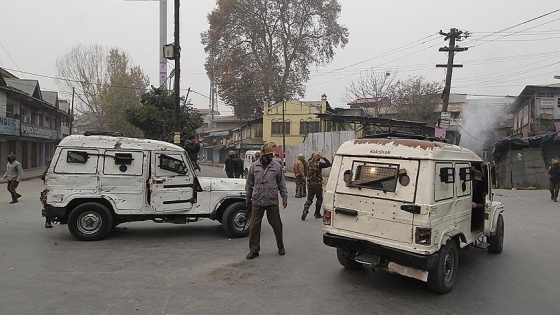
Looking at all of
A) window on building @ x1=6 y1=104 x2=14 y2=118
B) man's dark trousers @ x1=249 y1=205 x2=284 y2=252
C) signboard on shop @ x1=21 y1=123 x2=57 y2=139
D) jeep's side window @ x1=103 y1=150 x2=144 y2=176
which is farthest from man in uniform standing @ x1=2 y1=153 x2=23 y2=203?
signboard on shop @ x1=21 y1=123 x2=57 y2=139

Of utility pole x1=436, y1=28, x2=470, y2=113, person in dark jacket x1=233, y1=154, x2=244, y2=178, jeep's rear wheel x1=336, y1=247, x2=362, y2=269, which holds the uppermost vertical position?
utility pole x1=436, y1=28, x2=470, y2=113

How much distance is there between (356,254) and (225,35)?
4242 cm

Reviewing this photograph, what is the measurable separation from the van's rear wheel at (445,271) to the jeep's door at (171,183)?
4660mm

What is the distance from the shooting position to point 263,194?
6387 mm

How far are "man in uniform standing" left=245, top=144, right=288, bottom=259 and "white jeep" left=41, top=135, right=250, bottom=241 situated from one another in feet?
4.98

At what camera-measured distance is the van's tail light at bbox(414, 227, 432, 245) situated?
4.67 meters

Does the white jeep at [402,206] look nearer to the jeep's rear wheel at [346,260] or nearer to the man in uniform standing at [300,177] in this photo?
the jeep's rear wheel at [346,260]

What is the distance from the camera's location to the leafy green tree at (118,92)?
4709 cm

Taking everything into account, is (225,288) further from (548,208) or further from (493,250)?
(548,208)

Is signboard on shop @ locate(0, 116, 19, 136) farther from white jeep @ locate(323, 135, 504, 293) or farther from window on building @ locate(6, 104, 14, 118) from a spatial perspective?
white jeep @ locate(323, 135, 504, 293)

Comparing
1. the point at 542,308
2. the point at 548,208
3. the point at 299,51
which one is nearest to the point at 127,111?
the point at 548,208

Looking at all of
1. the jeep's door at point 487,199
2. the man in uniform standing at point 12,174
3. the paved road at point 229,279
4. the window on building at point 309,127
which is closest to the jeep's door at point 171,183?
the paved road at point 229,279

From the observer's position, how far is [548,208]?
12969 millimetres

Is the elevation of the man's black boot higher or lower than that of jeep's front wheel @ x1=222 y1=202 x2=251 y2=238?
lower
